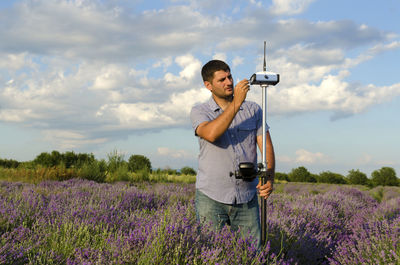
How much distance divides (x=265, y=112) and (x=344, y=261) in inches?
91.8

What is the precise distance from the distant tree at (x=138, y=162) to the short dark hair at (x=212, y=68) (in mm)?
11670

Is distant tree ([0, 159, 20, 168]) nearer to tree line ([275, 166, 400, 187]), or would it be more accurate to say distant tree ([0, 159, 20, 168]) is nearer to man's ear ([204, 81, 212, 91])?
tree line ([275, 166, 400, 187])

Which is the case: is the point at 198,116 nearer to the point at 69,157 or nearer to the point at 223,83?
the point at 223,83

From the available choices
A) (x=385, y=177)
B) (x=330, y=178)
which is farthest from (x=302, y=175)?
(x=385, y=177)

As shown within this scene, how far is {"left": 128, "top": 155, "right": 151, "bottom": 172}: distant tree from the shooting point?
48.9 feet

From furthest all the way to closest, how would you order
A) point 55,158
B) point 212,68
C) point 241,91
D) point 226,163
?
point 55,158
point 212,68
point 226,163
point 241,91

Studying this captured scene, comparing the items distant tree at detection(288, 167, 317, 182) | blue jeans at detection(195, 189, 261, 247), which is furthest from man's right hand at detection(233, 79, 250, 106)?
distant tree at detection(288, 167, 317, 182)

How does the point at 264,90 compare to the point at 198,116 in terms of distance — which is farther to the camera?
the point at 198,116

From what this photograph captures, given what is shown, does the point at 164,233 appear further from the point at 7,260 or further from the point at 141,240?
the point at 7,260

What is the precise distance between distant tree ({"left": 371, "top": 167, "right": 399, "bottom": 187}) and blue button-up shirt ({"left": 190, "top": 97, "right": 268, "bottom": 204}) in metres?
14.1

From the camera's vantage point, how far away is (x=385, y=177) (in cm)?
1555

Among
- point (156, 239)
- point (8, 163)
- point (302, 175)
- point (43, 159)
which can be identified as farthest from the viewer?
point (8, 163)

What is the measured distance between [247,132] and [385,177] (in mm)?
14251

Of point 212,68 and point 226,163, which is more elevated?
point 212,68
